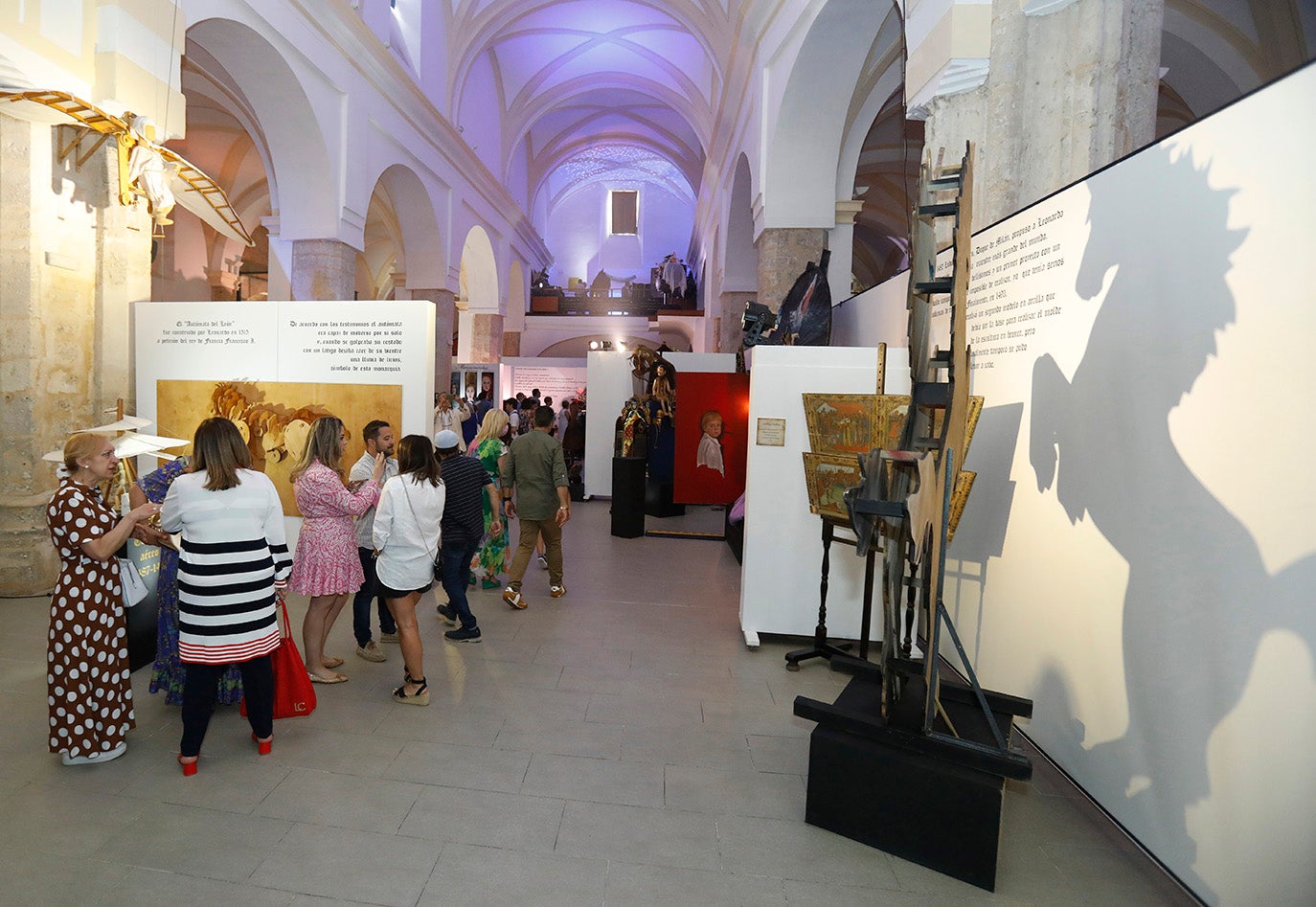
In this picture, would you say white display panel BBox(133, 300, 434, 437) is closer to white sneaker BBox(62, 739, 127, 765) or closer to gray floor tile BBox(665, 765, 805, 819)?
white sneaker BBox(62, 739, 127, 765)

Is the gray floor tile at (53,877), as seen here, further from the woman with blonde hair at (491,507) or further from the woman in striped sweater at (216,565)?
the woman with blonde hair at (491,507)

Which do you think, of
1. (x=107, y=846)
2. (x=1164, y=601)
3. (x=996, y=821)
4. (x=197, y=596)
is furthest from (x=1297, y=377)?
(x=107, y=846)

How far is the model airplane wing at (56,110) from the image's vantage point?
514 cm

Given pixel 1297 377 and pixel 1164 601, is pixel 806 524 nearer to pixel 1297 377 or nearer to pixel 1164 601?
pixel 1164 601

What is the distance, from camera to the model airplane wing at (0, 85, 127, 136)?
514cm

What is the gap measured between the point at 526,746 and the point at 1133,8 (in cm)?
502

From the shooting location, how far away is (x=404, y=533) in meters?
3.82

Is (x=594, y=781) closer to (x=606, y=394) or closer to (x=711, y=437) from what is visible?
(x=711, y=437)

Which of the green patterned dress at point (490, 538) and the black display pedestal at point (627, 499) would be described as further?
the black display pedestal at point (627, 499)

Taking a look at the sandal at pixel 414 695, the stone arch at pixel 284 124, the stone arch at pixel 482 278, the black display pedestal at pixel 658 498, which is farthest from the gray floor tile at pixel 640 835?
the stone arch at pixel 482 278

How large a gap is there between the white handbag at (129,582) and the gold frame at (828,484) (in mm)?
3539

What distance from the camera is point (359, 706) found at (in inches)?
154

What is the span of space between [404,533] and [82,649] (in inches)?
55.6

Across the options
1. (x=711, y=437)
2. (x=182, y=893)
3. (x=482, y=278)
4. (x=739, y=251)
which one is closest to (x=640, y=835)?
(x=182, y=893)
